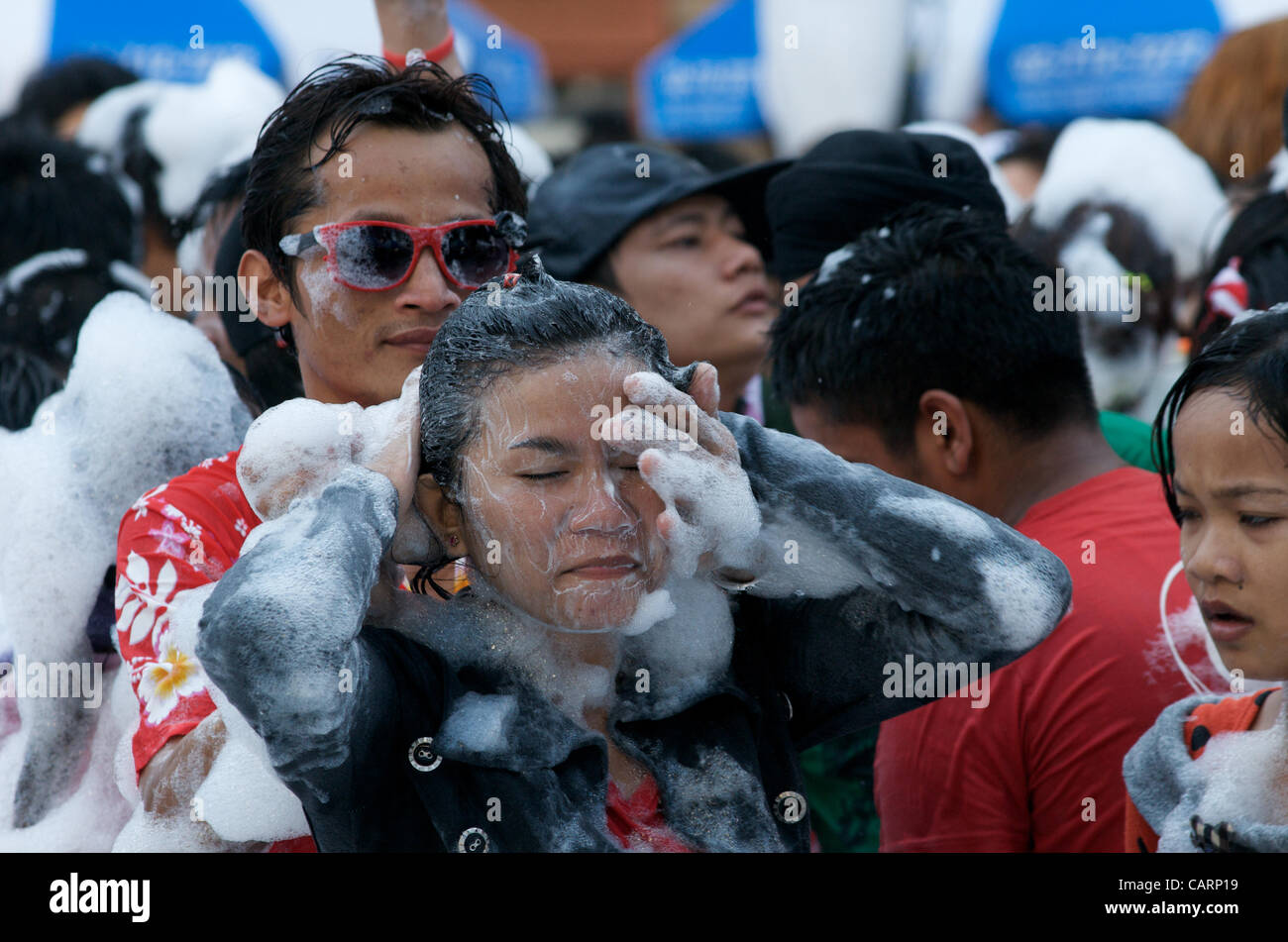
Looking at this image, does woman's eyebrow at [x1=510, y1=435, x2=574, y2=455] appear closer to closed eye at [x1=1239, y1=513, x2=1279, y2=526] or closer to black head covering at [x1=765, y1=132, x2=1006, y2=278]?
closed eye at [x1=1239, y1=513, x2=1279, y2=526]

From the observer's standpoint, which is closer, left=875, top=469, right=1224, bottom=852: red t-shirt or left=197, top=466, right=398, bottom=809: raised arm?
left=197, top=466, right=398, bottom=809: raised arm

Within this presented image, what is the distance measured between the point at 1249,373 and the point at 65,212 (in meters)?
2.96

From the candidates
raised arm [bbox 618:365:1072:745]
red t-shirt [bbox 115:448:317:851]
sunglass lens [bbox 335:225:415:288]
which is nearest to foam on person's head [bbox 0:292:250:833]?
red t-shirt [bbox 115:448:317:851]

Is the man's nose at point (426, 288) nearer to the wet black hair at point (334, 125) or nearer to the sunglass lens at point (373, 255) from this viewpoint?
the sunglass lens at point (373, 255)

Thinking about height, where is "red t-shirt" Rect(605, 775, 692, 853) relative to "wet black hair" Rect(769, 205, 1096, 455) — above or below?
below

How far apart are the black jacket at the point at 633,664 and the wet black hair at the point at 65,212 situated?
231cm

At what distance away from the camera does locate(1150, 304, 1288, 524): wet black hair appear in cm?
181

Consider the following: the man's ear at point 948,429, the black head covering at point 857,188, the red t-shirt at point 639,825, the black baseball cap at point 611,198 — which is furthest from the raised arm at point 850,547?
the black baseball cap at point 611,198

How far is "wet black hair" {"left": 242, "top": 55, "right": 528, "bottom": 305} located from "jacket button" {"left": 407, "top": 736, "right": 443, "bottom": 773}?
80 centimetres

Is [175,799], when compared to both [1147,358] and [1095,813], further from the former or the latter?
[1147,358]

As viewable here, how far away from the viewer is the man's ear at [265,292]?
2.23m

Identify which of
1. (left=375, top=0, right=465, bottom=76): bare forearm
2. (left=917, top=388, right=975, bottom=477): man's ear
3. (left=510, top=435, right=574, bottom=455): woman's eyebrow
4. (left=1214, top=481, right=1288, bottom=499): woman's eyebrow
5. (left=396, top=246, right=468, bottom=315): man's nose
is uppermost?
(left=375, top=0, right=465, bottom=76): bare forearm
